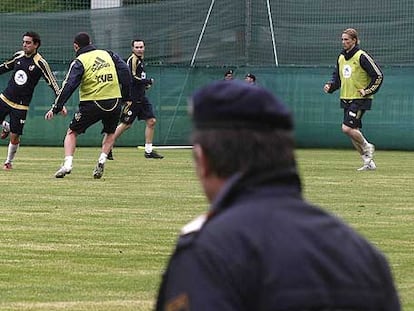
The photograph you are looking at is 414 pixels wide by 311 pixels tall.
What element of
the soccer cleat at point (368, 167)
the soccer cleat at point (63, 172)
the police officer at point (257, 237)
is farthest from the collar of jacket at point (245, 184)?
the soccer cleat at point (368, 167)

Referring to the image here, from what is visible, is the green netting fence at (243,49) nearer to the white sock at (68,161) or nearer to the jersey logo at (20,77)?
the jersey logo at (20,77)

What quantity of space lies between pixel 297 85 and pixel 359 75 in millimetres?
8389

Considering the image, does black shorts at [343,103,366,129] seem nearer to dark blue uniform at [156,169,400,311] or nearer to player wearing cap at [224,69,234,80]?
player wearing cap at [224,69,234,80]

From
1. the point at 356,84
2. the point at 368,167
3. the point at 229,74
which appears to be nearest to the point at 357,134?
the point at 368,167

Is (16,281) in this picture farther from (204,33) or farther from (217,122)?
(204,33)

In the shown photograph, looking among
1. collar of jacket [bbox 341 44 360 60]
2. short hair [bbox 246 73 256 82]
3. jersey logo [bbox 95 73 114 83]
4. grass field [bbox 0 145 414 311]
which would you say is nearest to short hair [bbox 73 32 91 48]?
jersey logo [bbox 95 73 114 83]

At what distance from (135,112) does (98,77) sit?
214 inches

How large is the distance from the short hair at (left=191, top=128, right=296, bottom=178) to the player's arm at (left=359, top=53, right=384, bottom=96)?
17.1 metres

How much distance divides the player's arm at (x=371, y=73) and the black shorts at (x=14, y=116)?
5.24m

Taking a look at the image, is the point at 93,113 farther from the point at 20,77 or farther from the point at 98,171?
the point at 20,77

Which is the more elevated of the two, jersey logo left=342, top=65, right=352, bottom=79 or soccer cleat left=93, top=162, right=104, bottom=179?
jersey logo left=342, top=65, right=352, bottom=79

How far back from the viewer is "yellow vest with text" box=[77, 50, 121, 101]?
1709cm

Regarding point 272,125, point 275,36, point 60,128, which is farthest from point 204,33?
point 272,125

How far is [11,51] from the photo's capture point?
28281 mm
